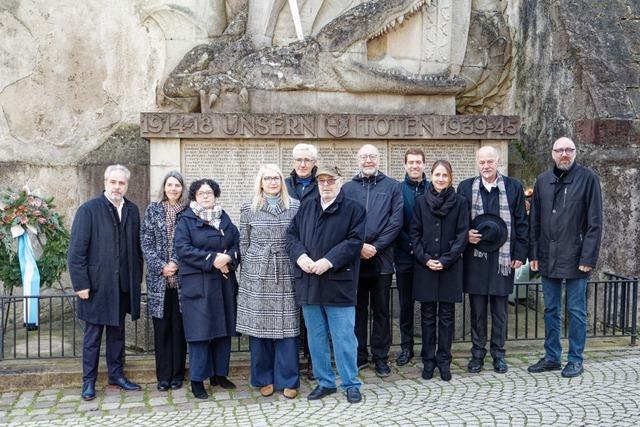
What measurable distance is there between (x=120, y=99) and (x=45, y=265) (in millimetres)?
2704

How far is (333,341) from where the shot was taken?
5.21 metres

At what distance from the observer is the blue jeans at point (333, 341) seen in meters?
5.13

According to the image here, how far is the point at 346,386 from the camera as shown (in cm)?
518

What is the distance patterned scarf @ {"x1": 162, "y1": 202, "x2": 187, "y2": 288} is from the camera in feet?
18.0

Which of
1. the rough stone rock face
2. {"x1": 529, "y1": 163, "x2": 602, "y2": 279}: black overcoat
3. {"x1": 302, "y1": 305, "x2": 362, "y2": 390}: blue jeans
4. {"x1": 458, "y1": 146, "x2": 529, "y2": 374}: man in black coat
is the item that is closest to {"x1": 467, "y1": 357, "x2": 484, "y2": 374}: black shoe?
{"x1": 458, "y1": 146, "x2": 529, "y2": 374}: man in black coat

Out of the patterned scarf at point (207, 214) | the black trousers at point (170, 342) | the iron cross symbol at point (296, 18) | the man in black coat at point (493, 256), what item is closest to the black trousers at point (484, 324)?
the man in black coat at point (493, 256)

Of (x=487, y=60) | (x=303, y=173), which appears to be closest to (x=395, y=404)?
(x=303, y=173)

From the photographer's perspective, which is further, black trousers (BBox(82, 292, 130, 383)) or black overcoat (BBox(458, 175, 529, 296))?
black overcoat (BBox(458, 175, 529, 296))

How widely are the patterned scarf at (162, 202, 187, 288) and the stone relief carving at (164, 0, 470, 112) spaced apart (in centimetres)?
239

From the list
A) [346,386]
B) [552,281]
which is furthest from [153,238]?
[552,281]

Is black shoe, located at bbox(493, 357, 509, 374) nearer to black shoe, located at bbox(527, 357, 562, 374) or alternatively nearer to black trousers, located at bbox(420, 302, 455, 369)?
black shoe, located at bbox(527, 357, 562, 374)

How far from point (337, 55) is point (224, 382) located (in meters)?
3.98

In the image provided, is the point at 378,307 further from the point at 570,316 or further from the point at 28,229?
the point at 28,229

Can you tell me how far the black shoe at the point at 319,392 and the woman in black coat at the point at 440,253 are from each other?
2.99ft
